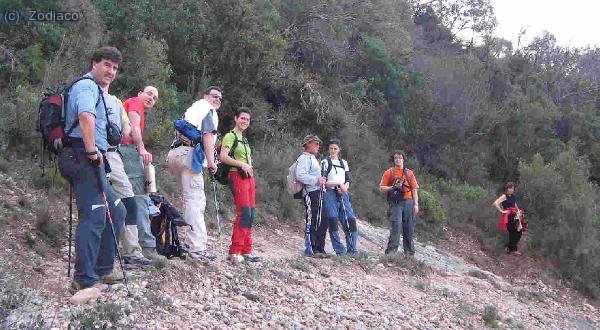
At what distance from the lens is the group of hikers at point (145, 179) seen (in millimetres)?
4672

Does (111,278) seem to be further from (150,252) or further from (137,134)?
(137,134)

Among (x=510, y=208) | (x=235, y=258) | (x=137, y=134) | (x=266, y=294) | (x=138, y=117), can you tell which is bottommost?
(x=266, y=294)

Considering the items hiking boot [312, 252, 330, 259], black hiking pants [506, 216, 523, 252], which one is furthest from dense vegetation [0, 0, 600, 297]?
hiking boot [312, 252, 330, 259]

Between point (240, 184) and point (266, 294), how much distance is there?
53.1 inches

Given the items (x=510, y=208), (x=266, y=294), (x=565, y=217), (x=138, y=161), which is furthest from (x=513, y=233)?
(x=138, y=161)

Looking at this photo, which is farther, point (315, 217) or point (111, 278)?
point (315, 217)

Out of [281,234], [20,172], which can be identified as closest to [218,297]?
[20,172]

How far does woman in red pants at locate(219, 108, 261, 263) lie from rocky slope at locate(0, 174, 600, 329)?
0.26 m

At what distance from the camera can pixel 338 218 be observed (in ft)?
30.8

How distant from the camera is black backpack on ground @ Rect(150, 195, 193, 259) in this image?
21.7 feet

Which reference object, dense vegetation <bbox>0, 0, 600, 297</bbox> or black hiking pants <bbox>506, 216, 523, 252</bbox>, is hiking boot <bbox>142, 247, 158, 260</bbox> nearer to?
dense vegetation <bbox>0, 0, 600, 297</bbox>

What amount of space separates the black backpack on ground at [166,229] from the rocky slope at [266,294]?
0.33m

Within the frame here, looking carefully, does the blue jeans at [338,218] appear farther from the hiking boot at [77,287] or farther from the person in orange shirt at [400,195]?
the hiking boot at [77,287]

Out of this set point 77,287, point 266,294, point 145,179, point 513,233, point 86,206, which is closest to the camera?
point 86,206
